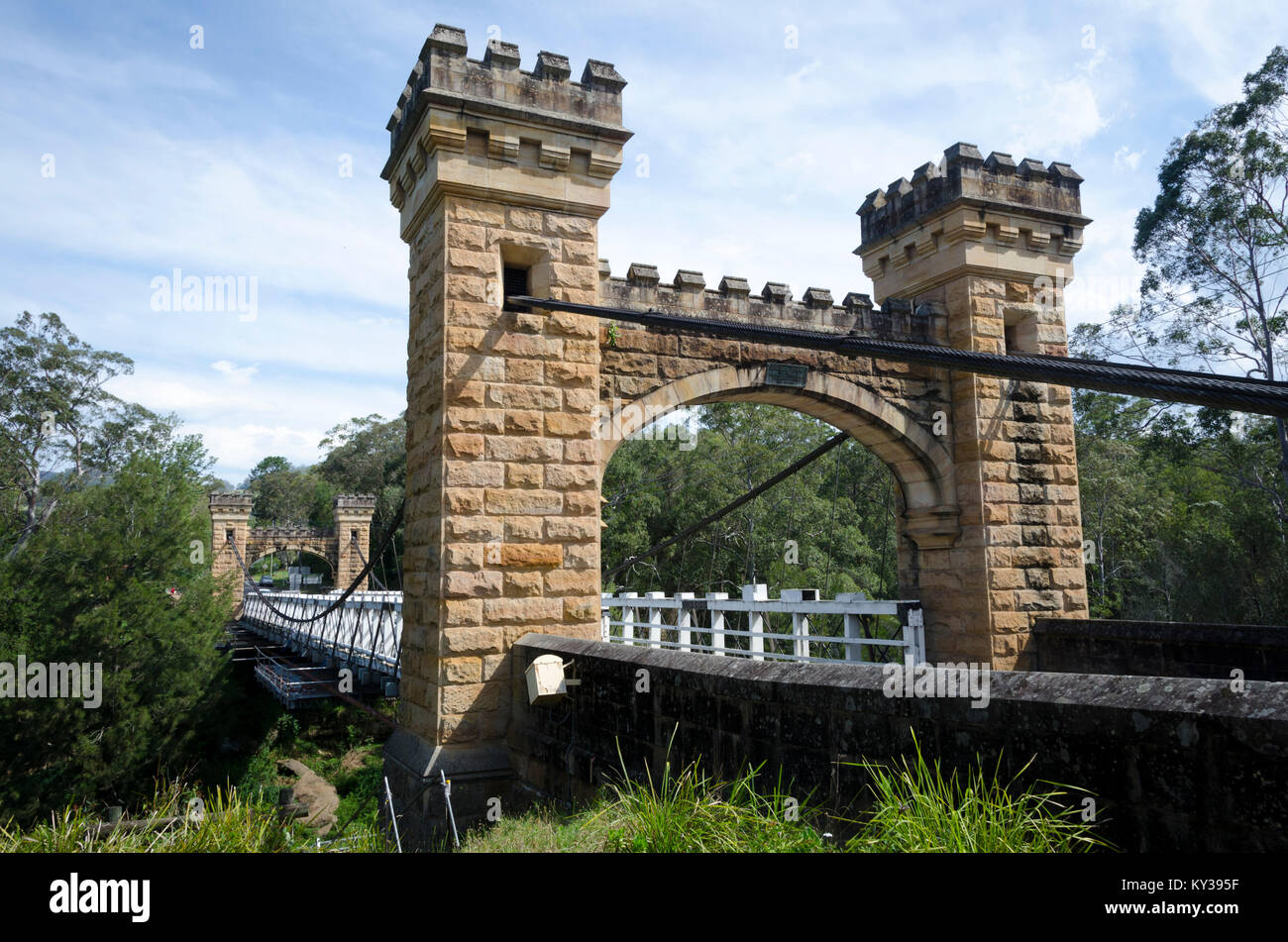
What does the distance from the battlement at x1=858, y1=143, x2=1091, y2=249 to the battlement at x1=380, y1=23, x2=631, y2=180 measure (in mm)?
3816

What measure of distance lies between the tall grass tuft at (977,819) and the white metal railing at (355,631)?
675cm

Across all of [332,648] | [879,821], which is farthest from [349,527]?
[879,821]

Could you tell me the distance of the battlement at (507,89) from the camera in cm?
652

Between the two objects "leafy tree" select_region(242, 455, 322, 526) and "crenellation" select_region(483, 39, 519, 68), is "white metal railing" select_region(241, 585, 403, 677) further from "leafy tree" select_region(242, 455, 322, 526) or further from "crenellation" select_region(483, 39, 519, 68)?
"leafy tree" select_region(242, 455, 322, 526)

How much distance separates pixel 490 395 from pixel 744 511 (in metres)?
18.2

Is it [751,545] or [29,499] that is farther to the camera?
[29,499]

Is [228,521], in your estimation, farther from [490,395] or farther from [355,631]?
[490,395]

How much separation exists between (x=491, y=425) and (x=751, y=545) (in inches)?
700

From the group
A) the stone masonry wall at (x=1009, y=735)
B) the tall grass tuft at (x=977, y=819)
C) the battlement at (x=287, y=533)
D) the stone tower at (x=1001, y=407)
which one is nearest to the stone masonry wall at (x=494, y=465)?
the stone masonry wall at (x=1009, y=735)

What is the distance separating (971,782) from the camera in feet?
8.66

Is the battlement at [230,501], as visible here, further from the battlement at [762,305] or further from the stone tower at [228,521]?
the battlement at [762,305]

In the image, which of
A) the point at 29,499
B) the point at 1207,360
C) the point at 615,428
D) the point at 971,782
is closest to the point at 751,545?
the point at 1207,360
